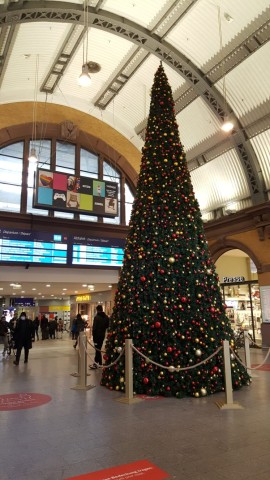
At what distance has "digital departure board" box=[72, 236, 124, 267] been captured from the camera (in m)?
15.1

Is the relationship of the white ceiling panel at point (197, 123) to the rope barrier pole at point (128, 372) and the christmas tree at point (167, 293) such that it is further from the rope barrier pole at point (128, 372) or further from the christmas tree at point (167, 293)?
the rope barrier pole at point (128, 372)

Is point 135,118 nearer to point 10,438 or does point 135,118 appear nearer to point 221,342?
point 221,342

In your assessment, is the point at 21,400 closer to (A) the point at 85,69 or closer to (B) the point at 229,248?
(A) the point at 85,69

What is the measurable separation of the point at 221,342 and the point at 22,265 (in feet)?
31.8

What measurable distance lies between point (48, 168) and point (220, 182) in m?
7.91

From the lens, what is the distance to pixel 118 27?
11.9 metres

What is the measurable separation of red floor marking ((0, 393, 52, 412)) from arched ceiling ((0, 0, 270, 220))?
989 centimetres

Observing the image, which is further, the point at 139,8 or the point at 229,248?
the point at 229,248

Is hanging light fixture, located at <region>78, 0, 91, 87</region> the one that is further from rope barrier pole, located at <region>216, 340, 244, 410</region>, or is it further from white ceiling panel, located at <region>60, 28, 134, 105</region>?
rope barrier pole, located at <region>216, 340, 244, 410</region>

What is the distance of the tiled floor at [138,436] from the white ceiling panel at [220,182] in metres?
10.4

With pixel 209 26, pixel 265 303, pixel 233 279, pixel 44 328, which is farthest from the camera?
pixel 44 328

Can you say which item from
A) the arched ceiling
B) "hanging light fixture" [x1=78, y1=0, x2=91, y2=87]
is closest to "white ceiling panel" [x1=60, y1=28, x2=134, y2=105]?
the arched ceiling

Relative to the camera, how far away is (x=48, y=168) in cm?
1669

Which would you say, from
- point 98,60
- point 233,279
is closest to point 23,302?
point 233,279
